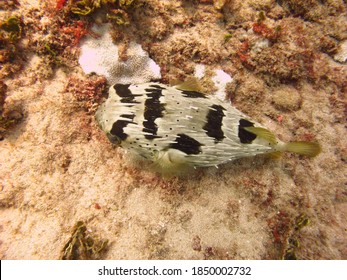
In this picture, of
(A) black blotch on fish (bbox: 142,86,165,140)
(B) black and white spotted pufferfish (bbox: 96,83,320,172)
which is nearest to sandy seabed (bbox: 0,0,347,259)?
(B) black and white spotted pufferfish (bbox: 96,83,320,172)

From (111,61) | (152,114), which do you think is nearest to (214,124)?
(152,114)

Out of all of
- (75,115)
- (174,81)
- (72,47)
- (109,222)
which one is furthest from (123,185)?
(72,47)

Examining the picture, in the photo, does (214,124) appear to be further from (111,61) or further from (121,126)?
(111,61)

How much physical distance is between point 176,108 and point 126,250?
1594mm

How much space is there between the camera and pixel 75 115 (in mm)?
2746

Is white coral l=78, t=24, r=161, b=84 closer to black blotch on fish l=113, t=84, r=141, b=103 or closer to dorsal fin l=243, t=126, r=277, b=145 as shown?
black blotch on fish l=113, t=84, r=141, b=103

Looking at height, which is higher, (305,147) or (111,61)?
(111,61)

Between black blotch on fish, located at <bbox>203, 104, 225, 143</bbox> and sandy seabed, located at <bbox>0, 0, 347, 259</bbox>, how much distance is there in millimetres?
634

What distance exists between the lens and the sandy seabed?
8.14 ft

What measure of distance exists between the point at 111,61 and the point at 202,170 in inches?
67.2

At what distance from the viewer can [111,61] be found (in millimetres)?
2744

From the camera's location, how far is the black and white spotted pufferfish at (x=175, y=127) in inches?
87.5

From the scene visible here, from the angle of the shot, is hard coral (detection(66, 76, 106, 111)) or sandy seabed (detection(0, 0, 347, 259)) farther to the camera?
hard coral (detection(66, 76, 106, 111))

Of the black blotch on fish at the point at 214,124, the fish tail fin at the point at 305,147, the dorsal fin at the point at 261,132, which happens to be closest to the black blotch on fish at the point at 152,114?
the black blotch on fish at the point at 214,124
